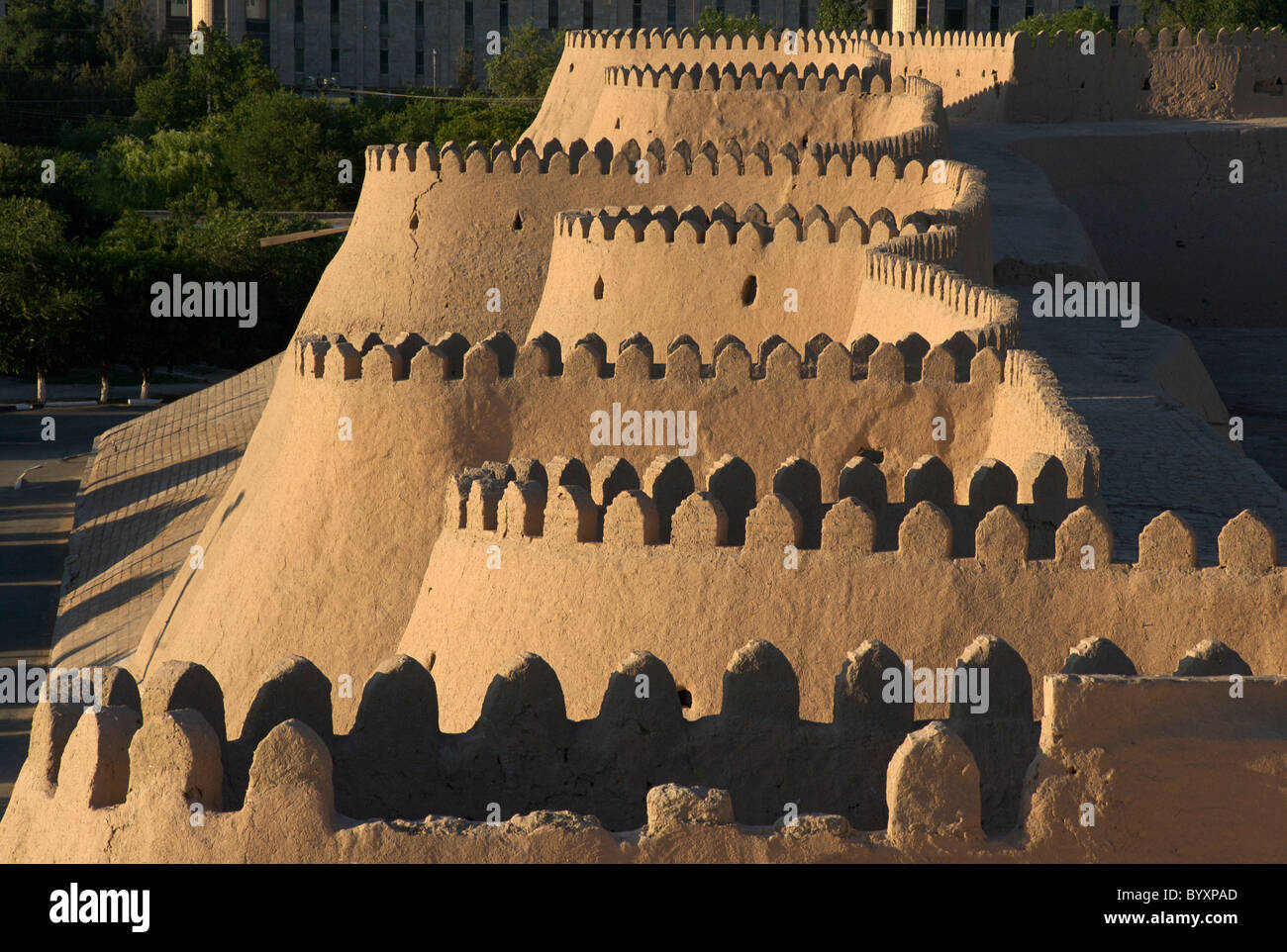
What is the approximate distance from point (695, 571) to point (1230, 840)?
433 cm

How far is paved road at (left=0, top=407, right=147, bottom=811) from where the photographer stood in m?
22.5

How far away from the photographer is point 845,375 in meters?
15.7

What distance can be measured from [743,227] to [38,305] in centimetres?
2400

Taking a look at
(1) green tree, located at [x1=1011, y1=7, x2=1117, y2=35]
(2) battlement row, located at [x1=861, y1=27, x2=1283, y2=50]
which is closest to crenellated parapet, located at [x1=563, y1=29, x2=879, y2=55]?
(2) battlement row, located at [x1=861, y1=27, x2=1283, y2=50]

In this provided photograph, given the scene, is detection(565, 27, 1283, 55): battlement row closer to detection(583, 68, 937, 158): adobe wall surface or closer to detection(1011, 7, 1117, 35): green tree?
detection(583, 68, 937, 158): adobe wall surface

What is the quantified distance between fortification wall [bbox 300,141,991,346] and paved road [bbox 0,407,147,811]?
5082 millimetres

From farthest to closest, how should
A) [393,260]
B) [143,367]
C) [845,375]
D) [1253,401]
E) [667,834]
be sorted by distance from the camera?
[143,367] < [393,260] < [1253,401] < [845,375] < [667,834]

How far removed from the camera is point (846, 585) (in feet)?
38.5

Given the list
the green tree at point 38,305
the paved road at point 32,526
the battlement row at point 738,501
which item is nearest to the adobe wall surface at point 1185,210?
the paved road at point 32,526

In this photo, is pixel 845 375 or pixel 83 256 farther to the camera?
pixel 83 256

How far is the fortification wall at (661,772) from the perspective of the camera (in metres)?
7.93

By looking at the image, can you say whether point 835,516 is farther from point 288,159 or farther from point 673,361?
point 288,159
